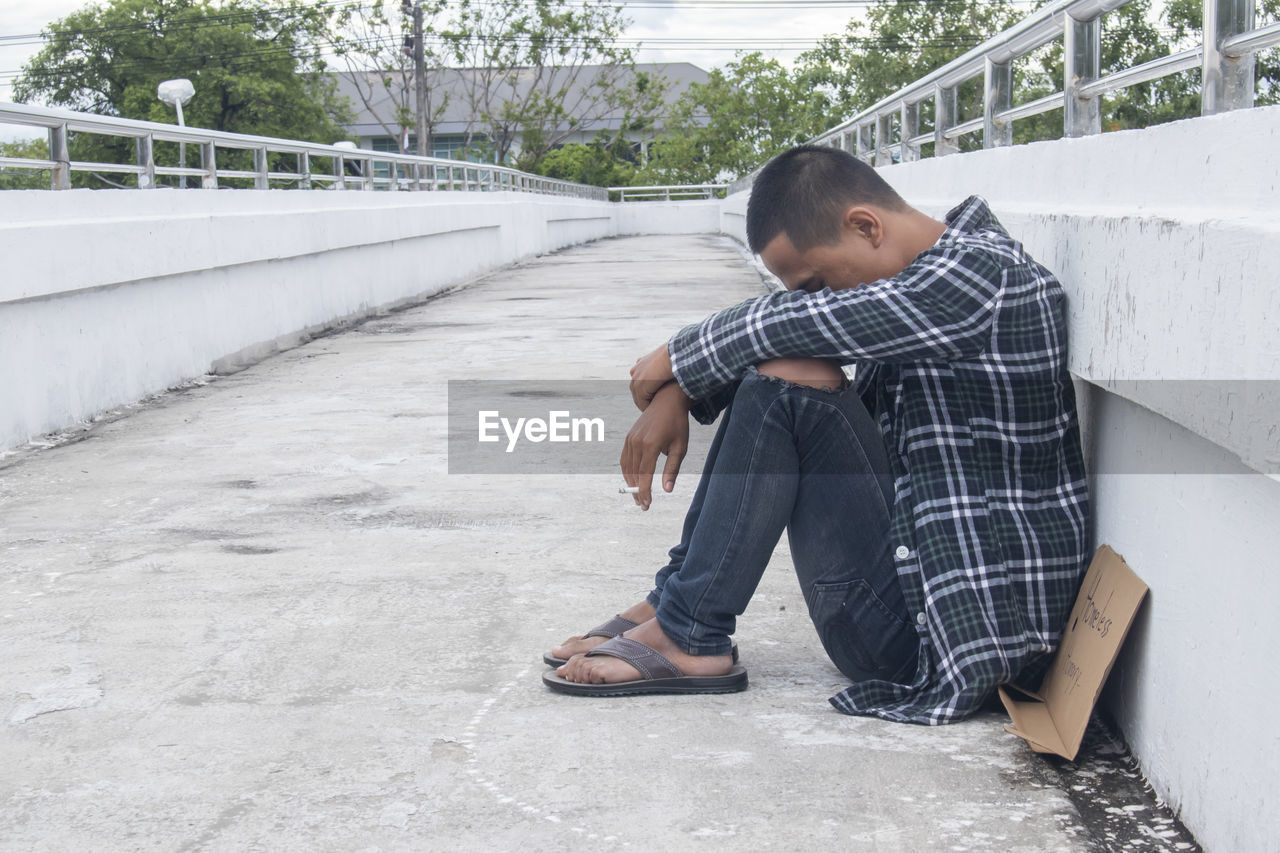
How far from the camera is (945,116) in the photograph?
618cm

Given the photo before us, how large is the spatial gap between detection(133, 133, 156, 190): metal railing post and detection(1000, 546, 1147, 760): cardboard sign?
6.20 meters

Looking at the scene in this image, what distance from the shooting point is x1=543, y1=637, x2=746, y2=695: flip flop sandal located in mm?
2645

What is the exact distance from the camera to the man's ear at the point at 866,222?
241 centimetres

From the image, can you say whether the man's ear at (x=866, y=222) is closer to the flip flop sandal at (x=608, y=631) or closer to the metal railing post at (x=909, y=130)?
the flip flop sandal at (x=608, y=631)

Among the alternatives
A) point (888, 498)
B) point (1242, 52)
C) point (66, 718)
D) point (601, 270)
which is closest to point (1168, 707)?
point (888, 498)

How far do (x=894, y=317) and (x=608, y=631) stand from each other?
98cm

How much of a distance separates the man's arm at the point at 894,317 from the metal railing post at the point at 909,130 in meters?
5.34

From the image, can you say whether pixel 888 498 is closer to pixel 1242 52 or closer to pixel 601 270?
pixel 1242 52

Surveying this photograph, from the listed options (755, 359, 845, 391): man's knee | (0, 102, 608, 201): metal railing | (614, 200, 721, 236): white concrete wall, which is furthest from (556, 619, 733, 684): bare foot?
(614, 200, 721, 236): white concrete wall

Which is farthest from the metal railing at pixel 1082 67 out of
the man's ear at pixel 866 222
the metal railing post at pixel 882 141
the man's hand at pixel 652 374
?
the metal railing post at pixel 882 141

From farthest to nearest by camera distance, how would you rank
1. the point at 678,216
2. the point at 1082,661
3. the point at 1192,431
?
the point at 678,216
the point at 1082,661
the point at 1192,431

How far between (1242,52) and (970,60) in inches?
116

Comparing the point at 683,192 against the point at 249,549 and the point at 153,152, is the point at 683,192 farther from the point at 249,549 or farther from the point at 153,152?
the point at 249,549

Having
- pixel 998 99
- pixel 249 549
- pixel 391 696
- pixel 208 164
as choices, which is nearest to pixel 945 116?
pixel 998 99
